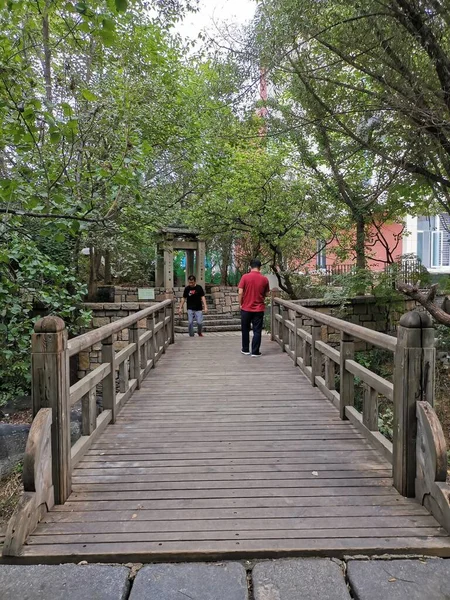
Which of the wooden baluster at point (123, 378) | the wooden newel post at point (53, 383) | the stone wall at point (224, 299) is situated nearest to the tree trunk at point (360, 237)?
the wooden baluster at point (123, 378)

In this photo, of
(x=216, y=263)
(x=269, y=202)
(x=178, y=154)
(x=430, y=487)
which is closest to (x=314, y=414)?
(x=430, y=487)

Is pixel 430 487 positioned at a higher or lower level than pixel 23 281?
lower

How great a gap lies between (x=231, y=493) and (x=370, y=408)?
1.30 metres

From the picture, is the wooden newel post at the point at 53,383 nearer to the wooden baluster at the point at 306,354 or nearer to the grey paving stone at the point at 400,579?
the grey paving stone at the point at 400,579

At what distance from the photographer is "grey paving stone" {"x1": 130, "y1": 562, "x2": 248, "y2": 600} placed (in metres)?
1.73

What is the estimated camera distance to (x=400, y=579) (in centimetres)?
181

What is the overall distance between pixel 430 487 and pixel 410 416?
371mm

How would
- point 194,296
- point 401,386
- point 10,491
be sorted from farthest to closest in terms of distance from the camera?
1. point 194,296
2. point 10,491
3. point 401,386

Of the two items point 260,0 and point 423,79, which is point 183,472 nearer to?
point 423,79

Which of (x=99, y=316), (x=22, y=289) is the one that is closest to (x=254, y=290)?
(x=22, y=289)

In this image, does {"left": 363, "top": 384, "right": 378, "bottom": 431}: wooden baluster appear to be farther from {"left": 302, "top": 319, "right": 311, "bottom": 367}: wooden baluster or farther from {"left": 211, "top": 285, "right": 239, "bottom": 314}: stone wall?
{"left": 211, "top": 285, "right": 239, "bottom": 314}: stone wall

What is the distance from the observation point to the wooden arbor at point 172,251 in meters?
13.1

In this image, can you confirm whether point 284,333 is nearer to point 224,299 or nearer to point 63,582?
point 63,582

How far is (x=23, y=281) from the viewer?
5.93 metres
